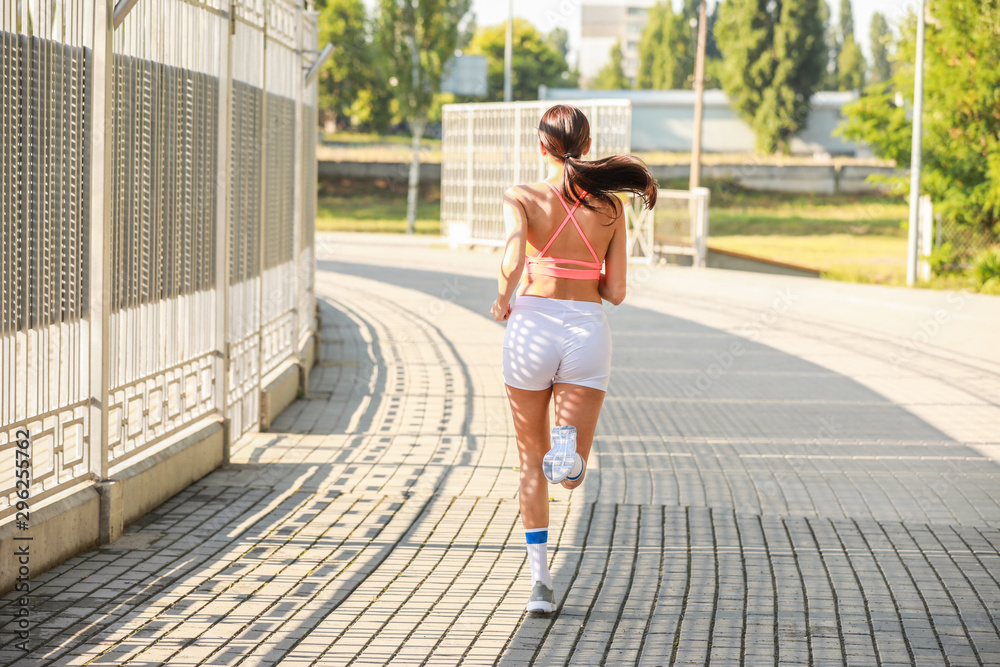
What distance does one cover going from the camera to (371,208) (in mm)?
48031

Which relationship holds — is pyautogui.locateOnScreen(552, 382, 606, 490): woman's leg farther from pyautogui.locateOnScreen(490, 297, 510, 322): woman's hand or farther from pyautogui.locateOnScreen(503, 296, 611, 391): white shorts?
pyautogui.locateOnScreen(490, 297, 510, 322): woman's hand

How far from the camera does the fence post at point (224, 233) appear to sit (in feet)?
22.8

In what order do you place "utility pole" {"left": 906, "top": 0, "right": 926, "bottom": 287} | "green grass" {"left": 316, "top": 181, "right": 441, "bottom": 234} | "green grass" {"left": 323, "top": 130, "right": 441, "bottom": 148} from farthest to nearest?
"green grass" {"left": 323, "top": 130, "right": 441, "bottom": 148} < "green grass" {"left": 316, "top": 181, "right": 441, "bottom": 234} < "utility pole" {"left": 906, "top": 0, "right": 926, "bottom": 287}

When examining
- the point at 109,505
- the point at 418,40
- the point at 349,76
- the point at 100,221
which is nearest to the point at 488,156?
the point at 418,40

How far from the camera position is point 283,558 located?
5168mm

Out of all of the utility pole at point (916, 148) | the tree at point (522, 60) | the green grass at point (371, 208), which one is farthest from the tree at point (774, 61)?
the utility pole at point (916, 148)

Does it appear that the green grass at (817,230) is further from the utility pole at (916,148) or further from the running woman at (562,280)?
the running woman at (562,280)

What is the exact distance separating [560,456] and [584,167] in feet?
3.50

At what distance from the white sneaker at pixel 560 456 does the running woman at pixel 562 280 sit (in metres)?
0.05

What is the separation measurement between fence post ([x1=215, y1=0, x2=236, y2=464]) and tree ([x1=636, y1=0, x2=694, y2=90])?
8120 cm

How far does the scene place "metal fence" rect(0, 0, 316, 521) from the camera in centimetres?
467

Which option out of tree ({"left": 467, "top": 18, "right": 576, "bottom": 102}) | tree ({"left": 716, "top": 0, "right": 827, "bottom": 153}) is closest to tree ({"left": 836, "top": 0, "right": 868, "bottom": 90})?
tree ({"left": 467, "top": 18, "right": 576, "bottom": 102})

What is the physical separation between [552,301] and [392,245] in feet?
92.1

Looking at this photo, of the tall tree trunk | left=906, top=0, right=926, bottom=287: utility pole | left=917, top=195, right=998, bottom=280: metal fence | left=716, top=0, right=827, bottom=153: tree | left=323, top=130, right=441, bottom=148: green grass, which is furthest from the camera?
left=323, top=130, right=441, bottom=148: green grass
